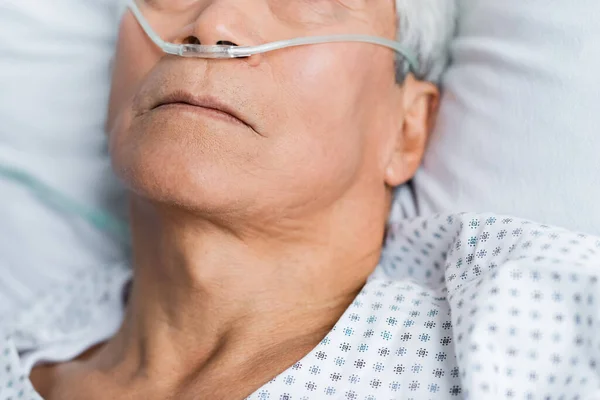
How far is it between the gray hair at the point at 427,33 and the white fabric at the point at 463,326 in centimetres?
35

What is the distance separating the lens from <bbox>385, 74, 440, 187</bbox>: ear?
1.47 metres

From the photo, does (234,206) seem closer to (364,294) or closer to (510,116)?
(364,294)

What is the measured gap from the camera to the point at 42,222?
1648mm

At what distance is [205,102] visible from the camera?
117cm

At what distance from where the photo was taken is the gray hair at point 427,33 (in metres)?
1.42

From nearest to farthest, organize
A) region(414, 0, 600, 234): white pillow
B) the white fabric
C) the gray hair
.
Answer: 1. the white fabric
2. region(414, 0, 600, 234): white pillow
3. the gray hair

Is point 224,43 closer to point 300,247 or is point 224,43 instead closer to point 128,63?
point 128,63

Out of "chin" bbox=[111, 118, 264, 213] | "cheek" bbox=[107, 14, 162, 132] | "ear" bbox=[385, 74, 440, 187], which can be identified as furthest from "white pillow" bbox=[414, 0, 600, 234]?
"cheek" bbox=[107, 14, 162, 132]

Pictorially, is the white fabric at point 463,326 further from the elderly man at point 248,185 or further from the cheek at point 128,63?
the cheek at point 128,63

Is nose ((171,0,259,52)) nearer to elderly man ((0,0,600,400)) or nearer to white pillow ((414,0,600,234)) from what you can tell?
elderly man ((0,0,600,400))

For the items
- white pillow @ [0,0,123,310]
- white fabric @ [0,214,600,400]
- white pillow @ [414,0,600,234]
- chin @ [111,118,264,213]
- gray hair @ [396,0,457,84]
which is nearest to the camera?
white fabric @ [0,214,600,400]

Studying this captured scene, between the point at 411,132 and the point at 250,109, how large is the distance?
453 millimetres

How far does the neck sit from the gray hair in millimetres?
392

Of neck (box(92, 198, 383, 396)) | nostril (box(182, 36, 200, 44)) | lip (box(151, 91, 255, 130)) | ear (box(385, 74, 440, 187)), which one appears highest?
nostril (box(182, 36, 200, 44))
